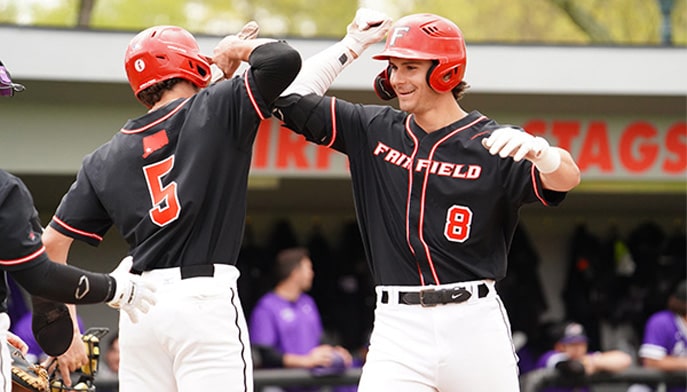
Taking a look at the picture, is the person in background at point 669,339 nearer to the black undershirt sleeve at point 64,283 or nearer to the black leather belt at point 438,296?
the black leather belt at point 438,296

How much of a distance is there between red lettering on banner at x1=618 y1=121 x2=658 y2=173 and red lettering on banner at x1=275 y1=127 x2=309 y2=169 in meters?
2.57

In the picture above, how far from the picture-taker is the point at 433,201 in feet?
14.4

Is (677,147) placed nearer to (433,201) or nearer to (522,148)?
(433,201)

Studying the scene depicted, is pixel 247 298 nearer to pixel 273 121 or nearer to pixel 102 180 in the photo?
pixel 273 121

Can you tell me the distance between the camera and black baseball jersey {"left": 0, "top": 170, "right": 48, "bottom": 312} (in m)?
3.66

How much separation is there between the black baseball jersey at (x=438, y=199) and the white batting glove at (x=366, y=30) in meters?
0.39

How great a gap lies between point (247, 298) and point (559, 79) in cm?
354

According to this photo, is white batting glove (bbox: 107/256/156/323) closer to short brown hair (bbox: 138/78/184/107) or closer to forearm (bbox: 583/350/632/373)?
short brown hair (bbox: 138/78/184/107)

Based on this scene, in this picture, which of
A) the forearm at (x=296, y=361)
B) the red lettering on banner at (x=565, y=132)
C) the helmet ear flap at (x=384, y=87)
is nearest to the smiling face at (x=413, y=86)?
the helmet ear flap at (x=384, y=87)

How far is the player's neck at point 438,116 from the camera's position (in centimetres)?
452

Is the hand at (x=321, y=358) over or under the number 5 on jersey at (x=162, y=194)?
over

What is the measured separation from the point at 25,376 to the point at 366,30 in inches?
75.8

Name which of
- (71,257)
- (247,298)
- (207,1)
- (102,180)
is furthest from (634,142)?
(207,1)

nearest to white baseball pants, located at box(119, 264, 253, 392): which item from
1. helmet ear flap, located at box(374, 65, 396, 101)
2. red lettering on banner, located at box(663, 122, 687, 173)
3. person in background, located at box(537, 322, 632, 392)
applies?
helmet ear flap, located at box(374, 65, 396, 101)
